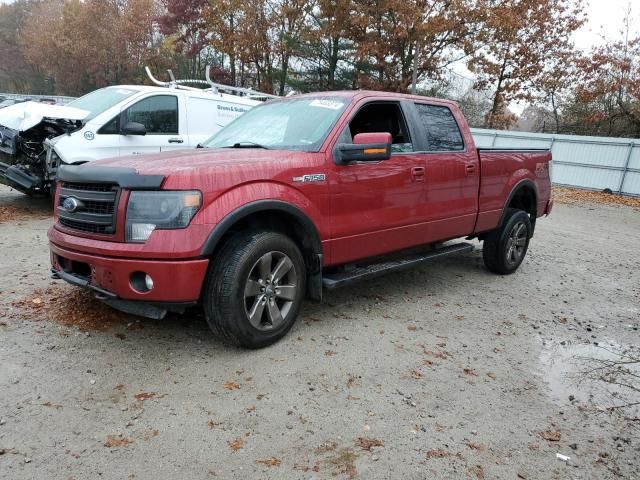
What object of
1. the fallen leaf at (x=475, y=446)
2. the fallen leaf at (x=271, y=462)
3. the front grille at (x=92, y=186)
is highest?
the front grille at (x=92, y=186)

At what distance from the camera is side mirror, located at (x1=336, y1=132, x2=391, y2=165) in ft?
12.1

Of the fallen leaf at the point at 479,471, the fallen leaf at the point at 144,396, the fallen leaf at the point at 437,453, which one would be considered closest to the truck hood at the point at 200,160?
the fallen leaf at the point at 144,396

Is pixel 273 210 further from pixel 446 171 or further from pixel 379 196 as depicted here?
pixel 446 171

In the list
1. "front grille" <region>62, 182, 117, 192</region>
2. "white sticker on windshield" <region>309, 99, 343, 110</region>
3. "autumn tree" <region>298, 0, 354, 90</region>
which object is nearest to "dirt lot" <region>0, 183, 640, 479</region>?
"front grille" <region>62, 182, 117, 192</region>

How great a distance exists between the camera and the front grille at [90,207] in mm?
3102

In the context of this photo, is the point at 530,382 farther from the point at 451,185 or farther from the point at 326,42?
the point at 326,42

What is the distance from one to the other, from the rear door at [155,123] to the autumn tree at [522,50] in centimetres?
1935

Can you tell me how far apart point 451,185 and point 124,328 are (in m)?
3.31

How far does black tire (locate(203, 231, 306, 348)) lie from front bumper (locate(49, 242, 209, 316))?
0.15 metres

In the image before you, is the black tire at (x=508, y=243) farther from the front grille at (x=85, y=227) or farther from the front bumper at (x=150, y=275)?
the front grille at (x=85, y=227)

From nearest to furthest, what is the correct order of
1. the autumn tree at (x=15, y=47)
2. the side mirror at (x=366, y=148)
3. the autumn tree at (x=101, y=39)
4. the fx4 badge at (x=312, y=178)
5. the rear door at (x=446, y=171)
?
the fx4 badge at (x=312, y=178) → the side mirror at (x=366, y=148) → the rear door at (x=446, y=171) → the autumn tree at (x=101, y=39) → the autumn tree at (x=15, y=47)

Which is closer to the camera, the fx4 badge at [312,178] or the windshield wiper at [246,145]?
the fx4 badge at [312,178]

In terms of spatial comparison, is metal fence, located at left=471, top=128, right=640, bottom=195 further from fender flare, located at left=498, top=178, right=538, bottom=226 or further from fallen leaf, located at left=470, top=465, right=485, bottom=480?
fallen leaf, located at left=470, top=465, right=485, bottom=480

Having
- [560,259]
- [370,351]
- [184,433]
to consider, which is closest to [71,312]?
[184,433]
